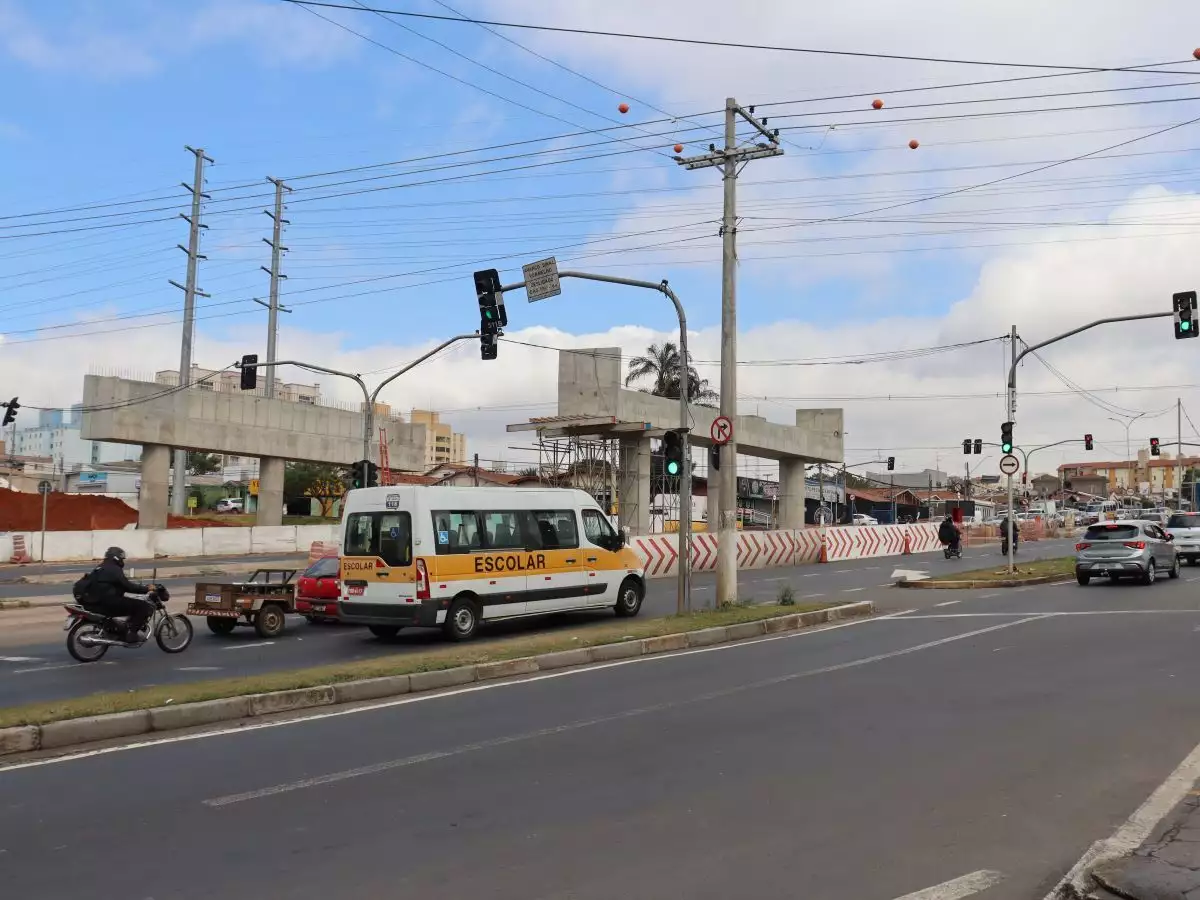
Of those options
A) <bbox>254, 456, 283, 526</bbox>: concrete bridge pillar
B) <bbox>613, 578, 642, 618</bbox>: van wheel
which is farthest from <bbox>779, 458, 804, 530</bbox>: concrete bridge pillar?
<bbox>613, 578, 642, 618</bbox>: van wheel

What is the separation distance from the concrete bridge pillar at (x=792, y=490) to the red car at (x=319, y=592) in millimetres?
30209

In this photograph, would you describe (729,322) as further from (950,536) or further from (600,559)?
(950,536)

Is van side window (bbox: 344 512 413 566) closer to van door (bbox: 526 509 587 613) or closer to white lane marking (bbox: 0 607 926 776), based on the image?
van door (bbox: 526 509 587 613)

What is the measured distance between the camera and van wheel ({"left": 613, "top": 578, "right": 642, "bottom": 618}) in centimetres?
1941

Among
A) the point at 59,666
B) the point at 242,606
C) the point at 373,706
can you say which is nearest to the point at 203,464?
the point at 242,606

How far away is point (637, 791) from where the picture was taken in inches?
267

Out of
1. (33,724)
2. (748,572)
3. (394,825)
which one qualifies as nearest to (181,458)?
(748,572)

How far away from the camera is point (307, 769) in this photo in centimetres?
749

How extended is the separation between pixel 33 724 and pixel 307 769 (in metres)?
2.69

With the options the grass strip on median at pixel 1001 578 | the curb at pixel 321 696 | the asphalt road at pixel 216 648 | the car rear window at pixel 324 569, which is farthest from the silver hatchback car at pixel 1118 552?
the car rear window at pixel 324 569

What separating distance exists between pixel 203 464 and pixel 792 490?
93.5 m

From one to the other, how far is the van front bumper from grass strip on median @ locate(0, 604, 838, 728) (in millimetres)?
564

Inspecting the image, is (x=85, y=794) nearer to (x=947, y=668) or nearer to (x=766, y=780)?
(x=766, y=780)

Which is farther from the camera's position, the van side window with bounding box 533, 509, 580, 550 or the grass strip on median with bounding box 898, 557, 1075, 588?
the grass strip on median with bounding box 898, 557, 1075, 588
